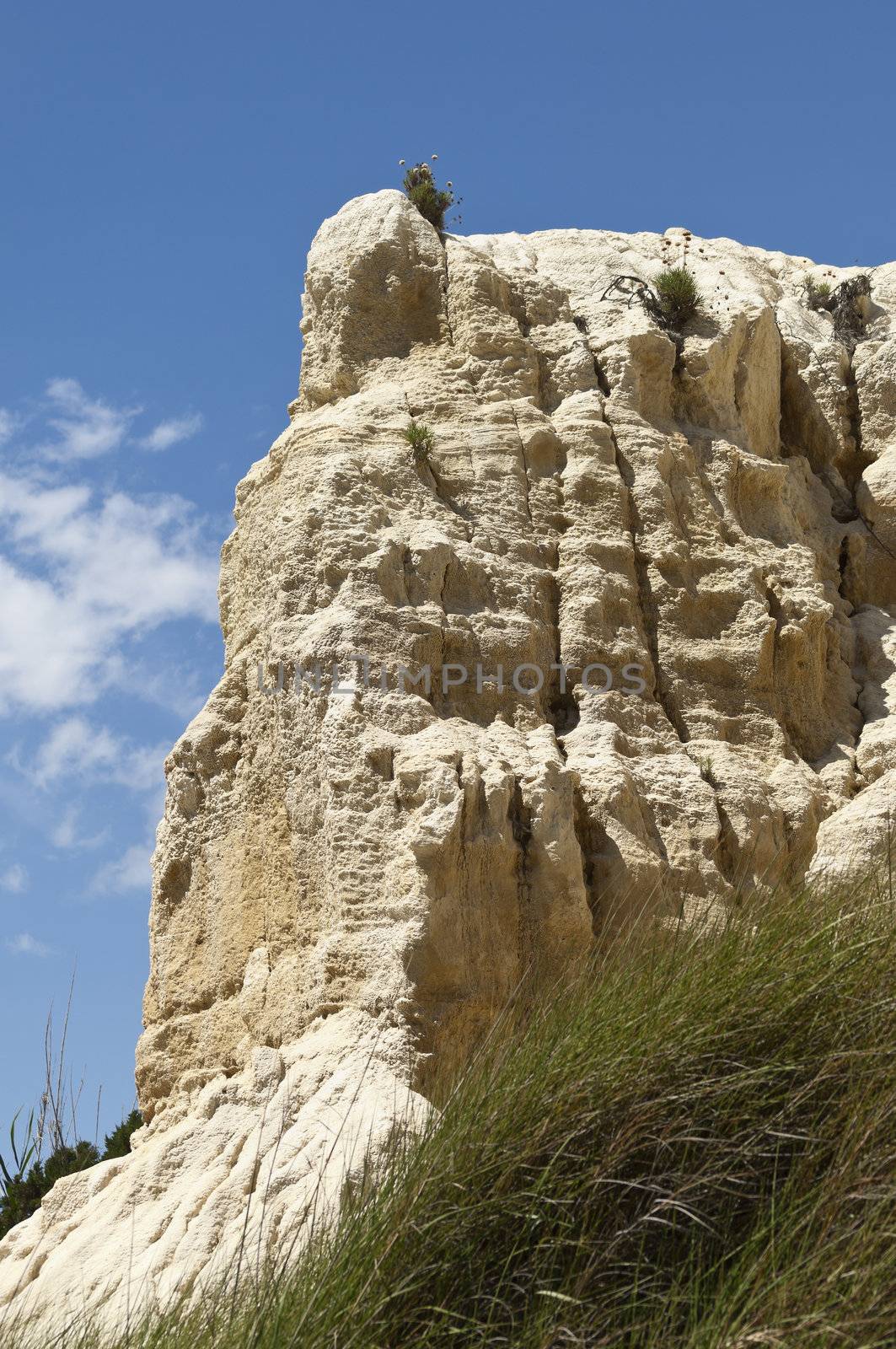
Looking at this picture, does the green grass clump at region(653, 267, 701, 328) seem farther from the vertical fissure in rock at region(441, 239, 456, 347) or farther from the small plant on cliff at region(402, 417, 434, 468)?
the small plant on cliff at region(402, 417, 434, 468)

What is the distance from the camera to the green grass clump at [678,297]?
13414 mm

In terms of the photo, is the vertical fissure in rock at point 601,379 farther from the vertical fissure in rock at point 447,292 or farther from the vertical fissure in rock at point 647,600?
the vertical fissure in rock at point 447,292

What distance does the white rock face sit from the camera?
9.64 meters

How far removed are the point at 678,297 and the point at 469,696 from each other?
4.26 meters

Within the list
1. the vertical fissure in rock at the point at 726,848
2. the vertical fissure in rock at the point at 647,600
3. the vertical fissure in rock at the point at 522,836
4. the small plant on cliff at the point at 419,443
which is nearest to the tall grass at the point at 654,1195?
the vertical fissure in rock at the point at 522,836

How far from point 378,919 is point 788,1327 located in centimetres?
404

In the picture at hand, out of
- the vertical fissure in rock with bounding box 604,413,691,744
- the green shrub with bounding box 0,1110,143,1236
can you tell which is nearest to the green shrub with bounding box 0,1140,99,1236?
the green shrub with bounding box 0,1110,143,1236

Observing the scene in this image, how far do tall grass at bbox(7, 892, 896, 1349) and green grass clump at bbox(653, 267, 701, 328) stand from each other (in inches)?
281

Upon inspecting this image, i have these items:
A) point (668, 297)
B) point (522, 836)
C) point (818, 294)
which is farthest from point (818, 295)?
point (522, 836)

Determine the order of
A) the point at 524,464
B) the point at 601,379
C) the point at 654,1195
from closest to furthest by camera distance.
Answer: the point at 654,1195 < the point at 524,464 < the point at 601,379

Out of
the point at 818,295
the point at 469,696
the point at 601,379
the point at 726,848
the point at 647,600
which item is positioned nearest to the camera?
the point at 726,848

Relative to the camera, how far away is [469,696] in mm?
11109

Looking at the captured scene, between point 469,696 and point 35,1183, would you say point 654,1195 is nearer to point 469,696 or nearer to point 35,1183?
point 469,696

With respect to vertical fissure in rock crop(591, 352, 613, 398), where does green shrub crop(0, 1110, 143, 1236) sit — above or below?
below
